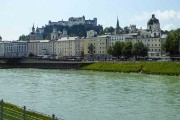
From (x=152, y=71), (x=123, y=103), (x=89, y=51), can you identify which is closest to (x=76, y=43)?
(x=89, y=51)

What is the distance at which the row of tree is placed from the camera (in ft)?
327

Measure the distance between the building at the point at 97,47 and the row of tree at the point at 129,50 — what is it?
26899 millimetres

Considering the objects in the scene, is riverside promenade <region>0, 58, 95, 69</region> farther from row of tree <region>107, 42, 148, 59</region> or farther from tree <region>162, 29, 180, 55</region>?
tree <region>162, 29, 180, 55</region>

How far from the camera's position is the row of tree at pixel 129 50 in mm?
99562

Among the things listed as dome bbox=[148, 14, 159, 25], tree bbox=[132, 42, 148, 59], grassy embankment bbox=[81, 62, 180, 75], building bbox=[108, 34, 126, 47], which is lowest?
grassy embankment bbox=[81, 62, 180, 75]

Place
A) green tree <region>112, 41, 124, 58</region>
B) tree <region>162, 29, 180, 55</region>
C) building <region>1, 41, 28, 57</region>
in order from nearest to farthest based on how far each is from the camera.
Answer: tree <region>162, 29, 180, 55</region>
green tree <region>112, 41, 124, 58</region>
building <region>1, 41, 28, 57</region>

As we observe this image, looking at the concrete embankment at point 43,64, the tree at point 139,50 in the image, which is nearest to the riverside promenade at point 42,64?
the concrete embankment at point 43,64

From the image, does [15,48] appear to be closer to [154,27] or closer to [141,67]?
[154,27]

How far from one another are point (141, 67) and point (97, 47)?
60.8 metres

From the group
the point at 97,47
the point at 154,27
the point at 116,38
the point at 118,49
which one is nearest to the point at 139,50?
the point at 118,49

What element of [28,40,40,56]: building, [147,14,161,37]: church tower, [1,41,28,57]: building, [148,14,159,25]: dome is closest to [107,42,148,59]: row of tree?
[147,14,161,37]: church tower

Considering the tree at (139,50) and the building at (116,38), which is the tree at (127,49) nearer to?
the tree at (139,50)

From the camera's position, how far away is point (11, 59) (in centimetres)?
11406

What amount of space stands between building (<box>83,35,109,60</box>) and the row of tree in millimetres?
26899
